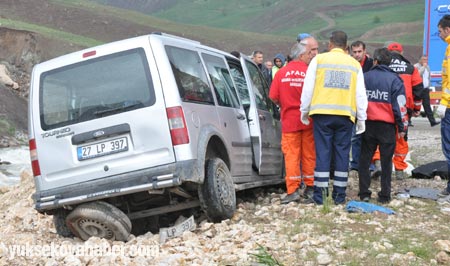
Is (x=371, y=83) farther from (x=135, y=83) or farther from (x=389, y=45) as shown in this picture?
(x=135, y=83)

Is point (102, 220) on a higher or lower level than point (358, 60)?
lower

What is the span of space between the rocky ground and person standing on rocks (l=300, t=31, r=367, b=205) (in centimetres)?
46

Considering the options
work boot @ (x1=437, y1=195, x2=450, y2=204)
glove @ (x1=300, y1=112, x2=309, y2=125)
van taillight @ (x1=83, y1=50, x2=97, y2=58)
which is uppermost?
van taillight @ (x1=83, y1=50, x2=97, y2=58)

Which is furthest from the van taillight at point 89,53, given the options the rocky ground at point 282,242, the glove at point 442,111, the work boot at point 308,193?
the glove at point 442,111

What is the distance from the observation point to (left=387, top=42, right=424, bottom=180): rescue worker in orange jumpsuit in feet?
27.9

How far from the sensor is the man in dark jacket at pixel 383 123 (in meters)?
7.04

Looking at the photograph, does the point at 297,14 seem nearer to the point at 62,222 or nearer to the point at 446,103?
the point at 446,103

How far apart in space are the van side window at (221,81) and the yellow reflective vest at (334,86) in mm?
990

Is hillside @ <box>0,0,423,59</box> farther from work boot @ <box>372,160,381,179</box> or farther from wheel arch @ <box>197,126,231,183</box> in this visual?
wheel arch @ <box>197,126,231,183</box>

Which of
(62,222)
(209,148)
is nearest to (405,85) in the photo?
(209,148)

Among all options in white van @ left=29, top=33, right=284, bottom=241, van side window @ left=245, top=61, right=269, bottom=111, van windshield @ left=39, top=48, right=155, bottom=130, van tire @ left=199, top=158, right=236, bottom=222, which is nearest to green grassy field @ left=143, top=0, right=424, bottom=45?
van side window @ left=245, top=61, right=269, bottom=111

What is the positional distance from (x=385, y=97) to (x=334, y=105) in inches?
35.4

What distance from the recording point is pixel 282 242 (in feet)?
17.0

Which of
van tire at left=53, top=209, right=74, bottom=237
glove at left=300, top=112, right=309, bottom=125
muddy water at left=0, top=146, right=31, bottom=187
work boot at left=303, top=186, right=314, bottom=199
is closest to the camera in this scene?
van tire at left=53, top=209, right=74, bottom=237
